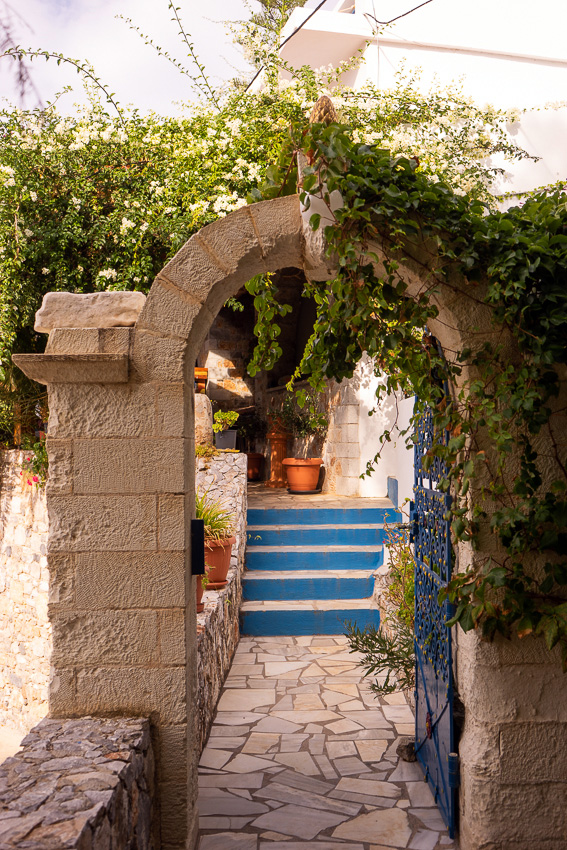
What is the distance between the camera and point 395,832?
2.88m

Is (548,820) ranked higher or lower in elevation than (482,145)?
lower

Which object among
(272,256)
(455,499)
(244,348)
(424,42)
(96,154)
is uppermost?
(424,42)

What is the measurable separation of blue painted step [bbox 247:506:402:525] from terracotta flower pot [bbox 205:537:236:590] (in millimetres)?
2311

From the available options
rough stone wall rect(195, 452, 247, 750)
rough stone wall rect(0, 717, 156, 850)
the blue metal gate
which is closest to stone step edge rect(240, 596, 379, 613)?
rough stone wall rect(195, 452, 247, 750)

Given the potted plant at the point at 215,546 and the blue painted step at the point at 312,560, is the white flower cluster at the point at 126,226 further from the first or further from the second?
the blue painted step at the point at 312,560

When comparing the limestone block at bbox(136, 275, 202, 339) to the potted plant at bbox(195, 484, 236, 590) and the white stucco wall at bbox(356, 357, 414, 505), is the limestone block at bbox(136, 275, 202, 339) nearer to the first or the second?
the potted plant at bbox(195, 484, 236, 590)

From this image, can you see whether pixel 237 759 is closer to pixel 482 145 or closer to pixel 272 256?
pixel 272 256

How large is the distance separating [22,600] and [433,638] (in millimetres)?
5644

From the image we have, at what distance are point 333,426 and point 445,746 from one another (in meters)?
6.74

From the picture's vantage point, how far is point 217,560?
17.3ft

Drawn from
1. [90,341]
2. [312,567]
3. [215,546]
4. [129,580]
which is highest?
[90,341]

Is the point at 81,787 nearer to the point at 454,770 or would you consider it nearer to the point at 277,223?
the point at 454,770

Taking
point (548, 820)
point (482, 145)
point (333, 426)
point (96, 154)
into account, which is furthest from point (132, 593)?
point (333, 426)

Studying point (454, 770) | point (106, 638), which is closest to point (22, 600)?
point (106, 638)
